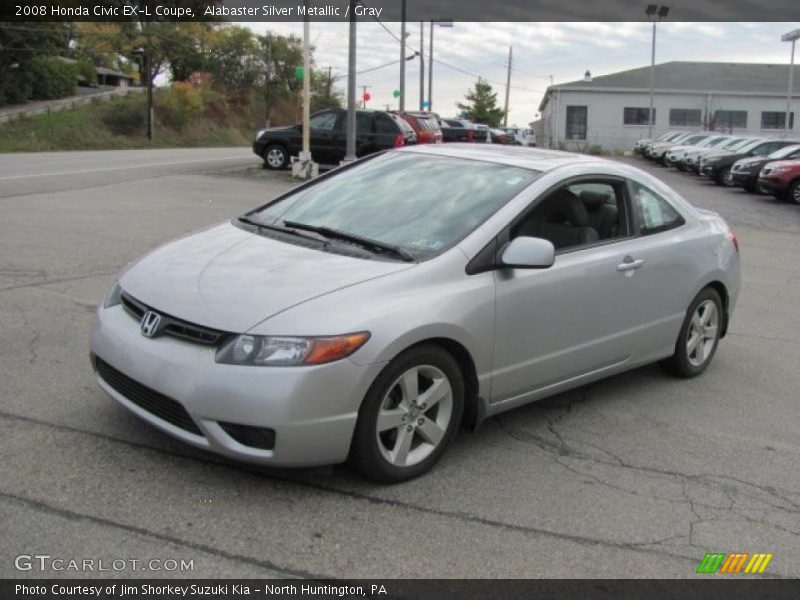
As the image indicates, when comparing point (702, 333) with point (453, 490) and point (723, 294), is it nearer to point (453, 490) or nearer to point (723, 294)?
point (723, 294)

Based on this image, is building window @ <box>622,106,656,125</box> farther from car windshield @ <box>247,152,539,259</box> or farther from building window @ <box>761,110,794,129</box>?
car windshield @ <box>247,152,539,259</box>

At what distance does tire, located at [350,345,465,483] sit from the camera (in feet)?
11.8

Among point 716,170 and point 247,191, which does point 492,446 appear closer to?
point 247,191

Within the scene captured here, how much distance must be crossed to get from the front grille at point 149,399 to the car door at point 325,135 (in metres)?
18.1

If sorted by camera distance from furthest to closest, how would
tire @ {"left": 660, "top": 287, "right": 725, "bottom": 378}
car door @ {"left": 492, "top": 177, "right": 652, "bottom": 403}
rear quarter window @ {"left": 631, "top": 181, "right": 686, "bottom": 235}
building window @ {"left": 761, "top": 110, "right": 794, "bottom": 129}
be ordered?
building window @ {"left": 761, "top": 110, "right": 794, "bottom": 129}, tire @ {"left": 660, "top": 287, "right": 725, "bottom": 378}, rear quarter window @ {"left": 631, "top": 181, "right": 686, "bottom": 235}, car door @ {"left": 492, "top": 177, "right": 652, "bottom": 403}

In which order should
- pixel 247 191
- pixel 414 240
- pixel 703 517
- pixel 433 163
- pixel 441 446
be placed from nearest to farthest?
pixel 703 517
pixel 441 446
pixel 414 240
pixel 433 163
pixel 247 191

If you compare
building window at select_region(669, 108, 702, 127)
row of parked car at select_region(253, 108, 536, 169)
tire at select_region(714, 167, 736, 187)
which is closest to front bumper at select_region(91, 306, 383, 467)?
row of parked car at select_region(253, 108, 536, 169)

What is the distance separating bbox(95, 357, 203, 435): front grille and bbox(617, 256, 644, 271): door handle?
270cm

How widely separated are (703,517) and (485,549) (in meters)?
1.12

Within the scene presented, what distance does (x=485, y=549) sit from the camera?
327cm

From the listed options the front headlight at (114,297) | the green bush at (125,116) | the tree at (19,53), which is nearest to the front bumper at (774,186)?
the front headlight at (114,297)

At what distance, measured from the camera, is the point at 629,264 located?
4887 millimetres

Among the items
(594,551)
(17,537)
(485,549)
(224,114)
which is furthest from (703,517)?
(224,114)
